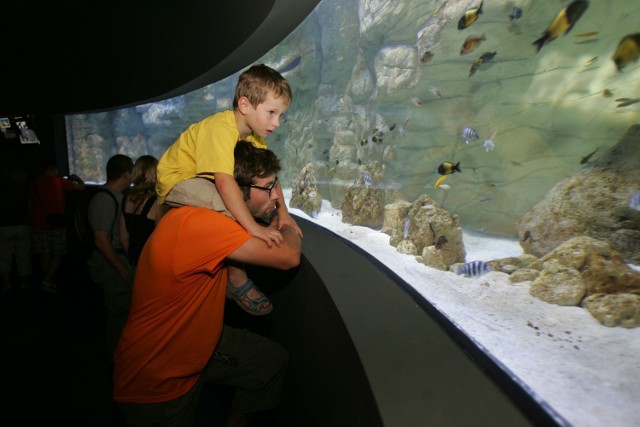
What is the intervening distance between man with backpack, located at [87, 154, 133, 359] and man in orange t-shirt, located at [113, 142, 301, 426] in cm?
154

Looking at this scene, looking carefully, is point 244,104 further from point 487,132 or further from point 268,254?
point 487,132

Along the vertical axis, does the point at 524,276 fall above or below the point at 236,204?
below

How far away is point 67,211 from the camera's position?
566cm

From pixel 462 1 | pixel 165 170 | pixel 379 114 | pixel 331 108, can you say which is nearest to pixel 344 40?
pixel 331 108

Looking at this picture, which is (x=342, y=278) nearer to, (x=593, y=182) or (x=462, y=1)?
(x=593, y=182)

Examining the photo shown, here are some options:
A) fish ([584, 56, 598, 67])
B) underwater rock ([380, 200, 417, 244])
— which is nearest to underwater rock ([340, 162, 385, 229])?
underwater rock ([380, 200, 417, 244])

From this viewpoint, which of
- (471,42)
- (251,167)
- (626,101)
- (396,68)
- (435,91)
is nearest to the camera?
(251,167)

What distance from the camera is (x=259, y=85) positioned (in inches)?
70.7

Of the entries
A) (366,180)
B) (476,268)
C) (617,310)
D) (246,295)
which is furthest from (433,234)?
(246,295)

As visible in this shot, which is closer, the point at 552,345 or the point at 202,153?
the point at 202,153

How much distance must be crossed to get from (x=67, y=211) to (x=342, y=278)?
6.41 m

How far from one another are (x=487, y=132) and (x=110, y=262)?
8.74 meters

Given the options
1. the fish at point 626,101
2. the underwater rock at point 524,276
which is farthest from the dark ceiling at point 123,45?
the fish at point 626,101

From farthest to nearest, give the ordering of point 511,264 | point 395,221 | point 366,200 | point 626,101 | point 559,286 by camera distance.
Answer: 1. point 366,200
2. point 395,221
3. point 626,101
4. point 511,264
5. point 559,286
